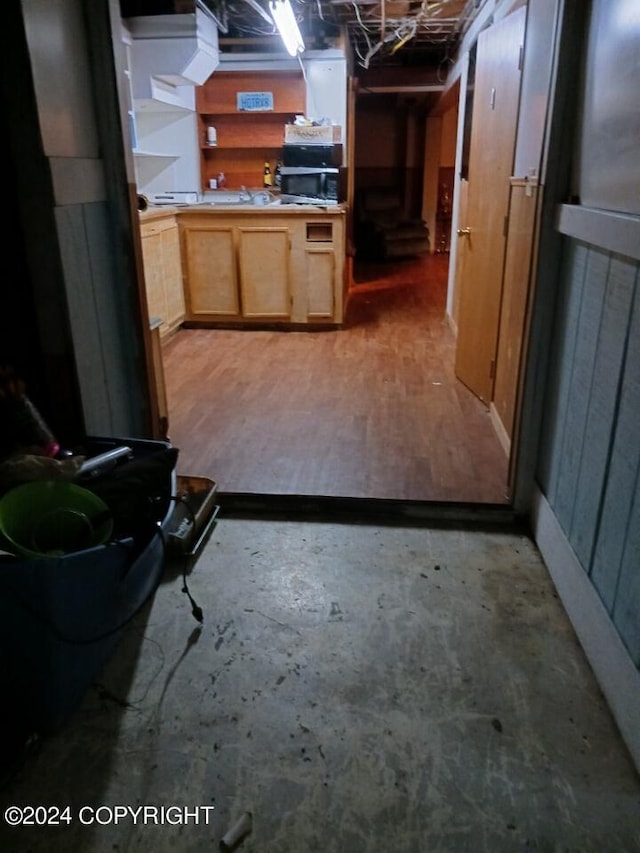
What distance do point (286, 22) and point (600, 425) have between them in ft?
11.7

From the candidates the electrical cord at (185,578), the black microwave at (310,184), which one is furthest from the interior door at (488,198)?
the electrical cord at (185,578)

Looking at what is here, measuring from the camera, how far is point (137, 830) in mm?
1282

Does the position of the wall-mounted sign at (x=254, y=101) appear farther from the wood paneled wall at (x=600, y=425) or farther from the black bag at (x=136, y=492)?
the black bag at (x=136, y=492)

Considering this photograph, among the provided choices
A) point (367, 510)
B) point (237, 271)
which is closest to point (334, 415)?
point (367, 510)

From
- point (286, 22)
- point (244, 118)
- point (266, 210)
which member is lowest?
point (266, 210)

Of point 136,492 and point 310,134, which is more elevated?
point 310,134

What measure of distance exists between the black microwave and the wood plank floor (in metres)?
1.03

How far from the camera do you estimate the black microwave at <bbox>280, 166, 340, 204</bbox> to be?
4910mm

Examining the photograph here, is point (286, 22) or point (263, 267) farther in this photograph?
point (263, 267)

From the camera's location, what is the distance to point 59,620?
51.6 inches

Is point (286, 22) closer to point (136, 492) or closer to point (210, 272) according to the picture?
point (210, 272)

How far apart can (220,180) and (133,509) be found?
5268 mm

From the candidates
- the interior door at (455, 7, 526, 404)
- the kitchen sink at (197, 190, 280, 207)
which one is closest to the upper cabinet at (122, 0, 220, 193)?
the kitchen sink at (197, 190, 280, 207)

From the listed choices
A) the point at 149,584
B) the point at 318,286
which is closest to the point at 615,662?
the point at 149,584
